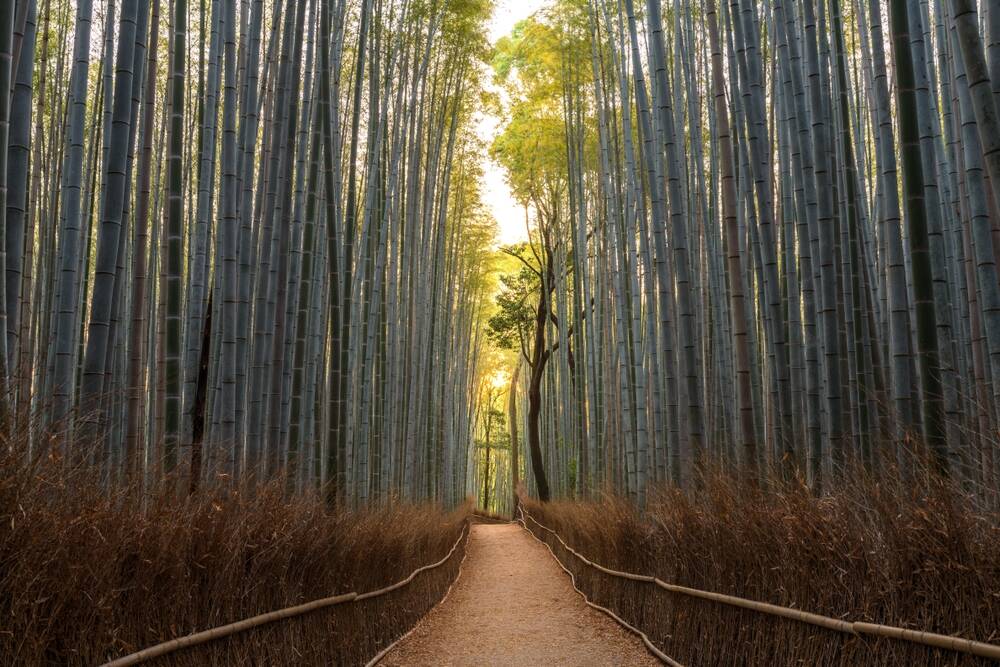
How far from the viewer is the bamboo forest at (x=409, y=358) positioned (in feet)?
6.73

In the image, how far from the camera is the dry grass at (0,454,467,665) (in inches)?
62.2

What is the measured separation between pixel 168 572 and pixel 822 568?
6.04ft

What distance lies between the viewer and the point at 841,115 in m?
4.35

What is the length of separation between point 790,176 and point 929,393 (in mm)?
2305

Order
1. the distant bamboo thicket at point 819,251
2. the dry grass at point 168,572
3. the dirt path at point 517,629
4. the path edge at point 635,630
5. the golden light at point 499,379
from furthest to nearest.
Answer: the golden light at point 499,379
the dirt path at point 517,629
the path edge at point 635,630
the distant bamboo thicket at point 819,251
the dry grass at point 168,572

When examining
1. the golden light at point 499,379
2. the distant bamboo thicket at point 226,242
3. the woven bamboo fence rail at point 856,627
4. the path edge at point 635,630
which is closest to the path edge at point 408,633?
the distant bamboo thicket at point 226,242

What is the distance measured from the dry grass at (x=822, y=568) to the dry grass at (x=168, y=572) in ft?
5.05

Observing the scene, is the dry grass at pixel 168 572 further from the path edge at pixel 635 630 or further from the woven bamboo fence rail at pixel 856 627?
the woven bamboo fence rail at pixel 856 627

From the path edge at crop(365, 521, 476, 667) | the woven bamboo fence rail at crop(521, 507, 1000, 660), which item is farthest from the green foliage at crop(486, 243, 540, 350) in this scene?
the woven bamboo fence rail at crop(521, 507, 1000, 660)

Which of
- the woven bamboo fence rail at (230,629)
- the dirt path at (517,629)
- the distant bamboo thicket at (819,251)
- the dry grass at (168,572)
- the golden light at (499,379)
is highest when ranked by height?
the golden light at (499,379)

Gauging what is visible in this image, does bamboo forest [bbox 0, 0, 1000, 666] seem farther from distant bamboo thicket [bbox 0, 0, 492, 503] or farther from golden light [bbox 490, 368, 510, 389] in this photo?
golden light [bbox 490, 368, 510, 389]

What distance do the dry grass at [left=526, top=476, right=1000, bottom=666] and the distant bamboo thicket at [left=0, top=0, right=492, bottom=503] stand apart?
1.94 m

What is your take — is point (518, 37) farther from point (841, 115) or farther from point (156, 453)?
point (156, 453)

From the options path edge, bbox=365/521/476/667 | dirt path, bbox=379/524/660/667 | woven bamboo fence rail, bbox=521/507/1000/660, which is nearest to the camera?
woven bamboo fence rail, bbox=521/507/1000/660
